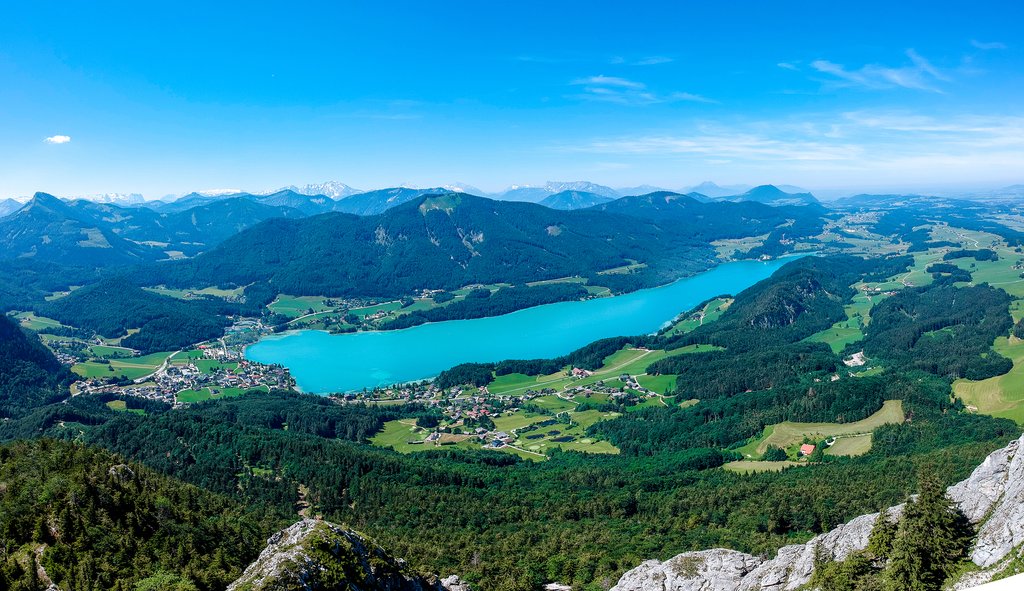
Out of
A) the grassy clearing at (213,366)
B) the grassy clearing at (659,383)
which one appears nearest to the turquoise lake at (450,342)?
the grassy clearing at (213,366)

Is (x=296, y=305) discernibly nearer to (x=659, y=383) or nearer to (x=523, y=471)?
(x=659, y=383)

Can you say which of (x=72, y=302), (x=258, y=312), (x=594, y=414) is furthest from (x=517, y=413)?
(x=72, y=302)

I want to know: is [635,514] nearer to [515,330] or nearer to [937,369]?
[937,369]

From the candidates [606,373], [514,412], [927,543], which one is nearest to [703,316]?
[606,373]

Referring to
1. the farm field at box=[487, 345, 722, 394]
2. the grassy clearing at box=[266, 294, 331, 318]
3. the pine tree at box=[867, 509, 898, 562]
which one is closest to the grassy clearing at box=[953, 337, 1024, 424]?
the farm field at box=[487, 345, 722, 394]

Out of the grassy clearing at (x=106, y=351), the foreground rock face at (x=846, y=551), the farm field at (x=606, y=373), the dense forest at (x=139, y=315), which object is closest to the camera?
the foreground rock face at (x=846, y=551)

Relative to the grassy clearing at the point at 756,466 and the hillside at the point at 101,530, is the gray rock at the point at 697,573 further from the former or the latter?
the grassy clearing at the point at 756,466

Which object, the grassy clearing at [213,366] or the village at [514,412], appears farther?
the grassy clearing at [213,366]

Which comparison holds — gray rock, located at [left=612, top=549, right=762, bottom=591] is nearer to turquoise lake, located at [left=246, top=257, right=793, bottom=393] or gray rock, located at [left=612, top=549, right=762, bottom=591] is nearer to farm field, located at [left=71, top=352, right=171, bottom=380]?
turquoise lake, located at [left=246, top=257, right=793, bottom=393]
